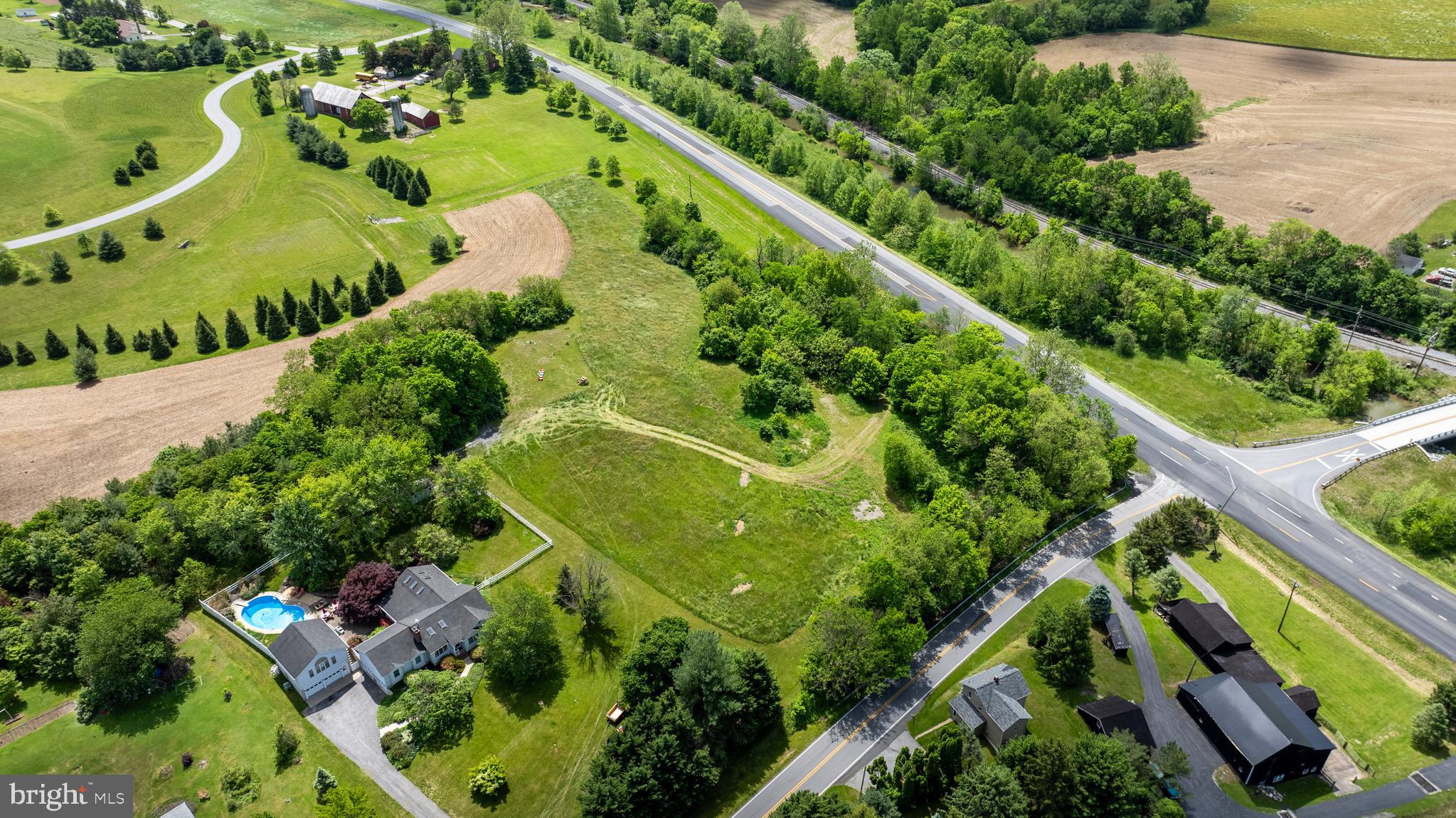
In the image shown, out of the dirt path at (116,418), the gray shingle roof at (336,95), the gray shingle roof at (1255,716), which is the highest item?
the gray shingle roof at (336,95)

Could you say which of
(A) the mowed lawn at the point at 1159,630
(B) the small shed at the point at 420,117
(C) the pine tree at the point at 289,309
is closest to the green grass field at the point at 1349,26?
(A) the mowed lawn at the point at 1159,630

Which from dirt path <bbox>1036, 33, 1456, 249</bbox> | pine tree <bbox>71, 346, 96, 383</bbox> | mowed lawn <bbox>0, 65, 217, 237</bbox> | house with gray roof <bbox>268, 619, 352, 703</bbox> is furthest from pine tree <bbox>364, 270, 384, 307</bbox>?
Result: dirt path <bbox>1036, 33, 1456, 249</bbox>

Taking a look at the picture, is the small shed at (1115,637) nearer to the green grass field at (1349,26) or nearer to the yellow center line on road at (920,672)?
the yellow center line on road at (920,672)

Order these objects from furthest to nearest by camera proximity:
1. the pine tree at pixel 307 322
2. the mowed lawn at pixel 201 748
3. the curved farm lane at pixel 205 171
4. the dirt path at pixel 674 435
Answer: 1. the curved farm lane at pixel 205 171
2. the pine tree at pixel 307 322
3. the dirt path at pixel 674 435
4. the mowed lawn at pixel 201 748

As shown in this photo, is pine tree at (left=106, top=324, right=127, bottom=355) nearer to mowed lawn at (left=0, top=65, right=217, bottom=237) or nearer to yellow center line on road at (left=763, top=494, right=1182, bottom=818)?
mowed lawn at (left=0, top=65, right=217, bottom=237)

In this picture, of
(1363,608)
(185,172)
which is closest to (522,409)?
(1363,608)

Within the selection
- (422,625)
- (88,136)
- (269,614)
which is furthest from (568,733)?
(88,136)

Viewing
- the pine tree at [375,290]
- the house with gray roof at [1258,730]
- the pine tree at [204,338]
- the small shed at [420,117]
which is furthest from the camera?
the small shed at [420,117]
